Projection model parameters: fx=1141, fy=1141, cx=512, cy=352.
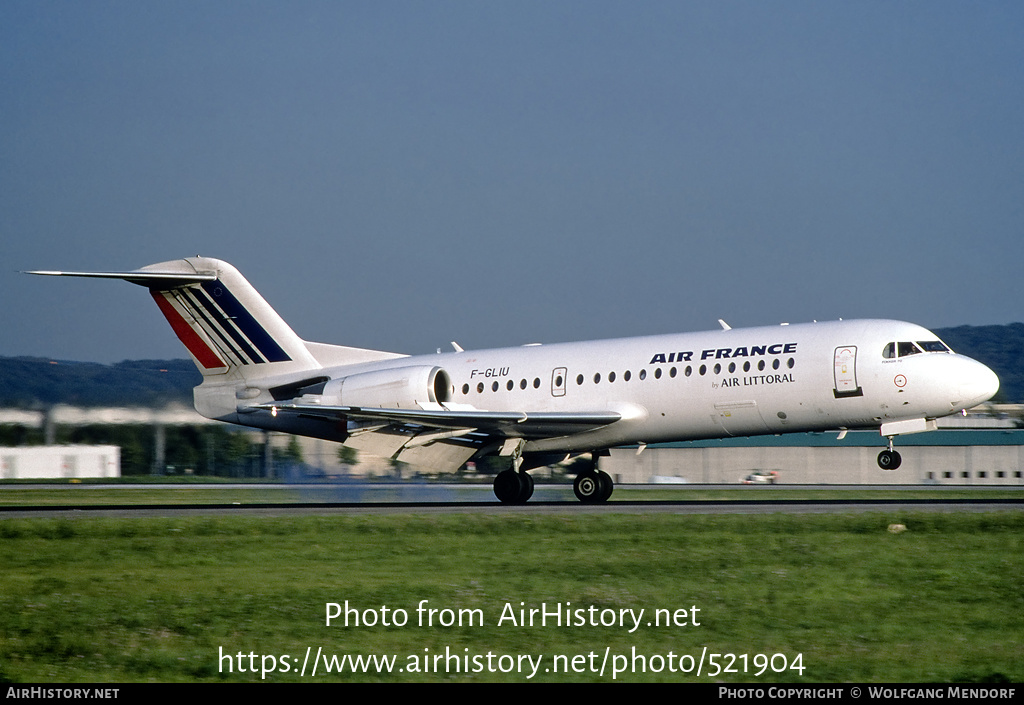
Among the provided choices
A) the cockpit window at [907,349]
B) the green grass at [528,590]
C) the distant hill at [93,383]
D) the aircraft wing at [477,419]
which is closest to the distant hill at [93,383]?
the distant hill at [93,383]

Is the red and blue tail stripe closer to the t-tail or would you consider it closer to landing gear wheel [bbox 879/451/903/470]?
the t-tail

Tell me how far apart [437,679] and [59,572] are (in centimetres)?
850

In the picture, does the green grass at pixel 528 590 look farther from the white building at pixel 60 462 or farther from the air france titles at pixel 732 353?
the white building at pixel 60 462

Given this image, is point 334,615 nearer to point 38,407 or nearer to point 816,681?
point 816,681

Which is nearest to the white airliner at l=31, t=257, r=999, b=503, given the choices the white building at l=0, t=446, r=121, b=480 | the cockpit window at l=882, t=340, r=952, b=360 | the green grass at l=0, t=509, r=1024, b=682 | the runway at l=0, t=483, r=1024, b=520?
the cockpit window at l=882, t=340, r=952, b=360

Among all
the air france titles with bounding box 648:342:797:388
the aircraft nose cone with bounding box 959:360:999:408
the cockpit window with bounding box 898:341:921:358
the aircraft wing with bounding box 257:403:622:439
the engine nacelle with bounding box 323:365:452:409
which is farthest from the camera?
the engine nacelle with bounding box 323:365:452:409

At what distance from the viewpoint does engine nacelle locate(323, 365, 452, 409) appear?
101 feet

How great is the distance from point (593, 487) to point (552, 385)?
302cm

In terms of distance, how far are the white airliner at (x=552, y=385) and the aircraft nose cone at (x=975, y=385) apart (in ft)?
0.13

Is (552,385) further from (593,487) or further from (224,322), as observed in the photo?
(224,322)

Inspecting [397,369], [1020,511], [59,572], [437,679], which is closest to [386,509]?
[397,369]

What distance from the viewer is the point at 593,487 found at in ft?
102

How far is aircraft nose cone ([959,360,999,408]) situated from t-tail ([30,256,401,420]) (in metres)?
18.1

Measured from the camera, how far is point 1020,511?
2289 cm
